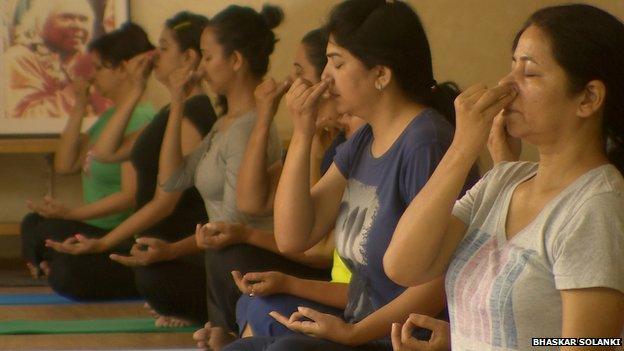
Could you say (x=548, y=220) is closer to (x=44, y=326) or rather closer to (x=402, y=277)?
(x=402, y=277)

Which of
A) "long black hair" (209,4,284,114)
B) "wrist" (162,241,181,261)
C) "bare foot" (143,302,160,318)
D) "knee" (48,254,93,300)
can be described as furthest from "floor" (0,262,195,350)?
"long black hair" (209,4,284,114)

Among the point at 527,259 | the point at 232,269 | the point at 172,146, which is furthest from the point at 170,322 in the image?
the point at 527,259

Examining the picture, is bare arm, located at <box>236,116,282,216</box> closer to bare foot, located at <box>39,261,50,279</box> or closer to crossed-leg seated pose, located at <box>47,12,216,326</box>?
crossed-leg seated pose, located at <box>47,12,216,326</box>

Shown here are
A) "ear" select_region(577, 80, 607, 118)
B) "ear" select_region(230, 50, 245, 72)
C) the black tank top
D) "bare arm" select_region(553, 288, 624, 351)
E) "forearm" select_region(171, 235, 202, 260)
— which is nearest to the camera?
"bare arm" select_region(553, 288, 624, 351)

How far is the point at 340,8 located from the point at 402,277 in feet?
2.08

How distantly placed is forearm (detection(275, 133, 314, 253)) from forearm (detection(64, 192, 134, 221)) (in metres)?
1.93

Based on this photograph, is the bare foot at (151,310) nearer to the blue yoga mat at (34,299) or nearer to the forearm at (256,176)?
the blue yoga mat at (34,299)

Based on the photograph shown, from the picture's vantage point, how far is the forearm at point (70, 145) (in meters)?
4.20

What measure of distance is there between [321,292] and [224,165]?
94cm

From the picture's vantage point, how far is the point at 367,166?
1.92 metres

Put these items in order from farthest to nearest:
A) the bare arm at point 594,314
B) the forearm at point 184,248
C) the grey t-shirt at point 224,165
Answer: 1. the forearm at point 184,248
2. the grey t-shirt at point 224,165
3. the bare arm at point 594,314

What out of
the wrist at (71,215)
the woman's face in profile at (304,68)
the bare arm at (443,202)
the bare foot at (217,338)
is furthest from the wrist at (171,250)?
the bare arm at (443,202)

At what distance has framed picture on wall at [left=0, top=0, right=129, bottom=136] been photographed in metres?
4.24

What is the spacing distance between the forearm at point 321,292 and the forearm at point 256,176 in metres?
0.70
